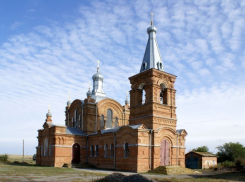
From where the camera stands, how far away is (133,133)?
2372 cm

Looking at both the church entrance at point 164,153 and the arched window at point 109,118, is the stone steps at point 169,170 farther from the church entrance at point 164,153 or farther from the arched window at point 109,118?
the arched window at point 109,118

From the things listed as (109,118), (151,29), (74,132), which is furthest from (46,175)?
(151,29)

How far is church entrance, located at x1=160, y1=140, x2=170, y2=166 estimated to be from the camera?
24.5 metres

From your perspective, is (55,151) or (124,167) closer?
(124,167)

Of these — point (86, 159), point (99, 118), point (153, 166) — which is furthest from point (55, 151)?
point (153, 166)

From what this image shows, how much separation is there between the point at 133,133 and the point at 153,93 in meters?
4.16

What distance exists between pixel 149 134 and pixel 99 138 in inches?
278

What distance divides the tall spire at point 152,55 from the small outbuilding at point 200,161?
507 inches

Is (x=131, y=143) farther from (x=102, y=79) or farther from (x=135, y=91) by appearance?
(x=102, y=79)

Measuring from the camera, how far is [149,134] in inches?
941

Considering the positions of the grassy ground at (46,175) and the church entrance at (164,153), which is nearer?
the grassy ground at (46,175)

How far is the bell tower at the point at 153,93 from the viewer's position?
2473 cm

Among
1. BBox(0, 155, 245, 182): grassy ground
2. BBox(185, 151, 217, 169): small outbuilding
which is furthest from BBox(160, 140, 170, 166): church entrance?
BBox(185, 151, 217, 169): small outbuilding

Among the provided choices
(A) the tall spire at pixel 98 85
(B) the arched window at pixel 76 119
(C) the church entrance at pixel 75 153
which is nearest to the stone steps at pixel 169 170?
(C) the church entrance at pixel 75 153
